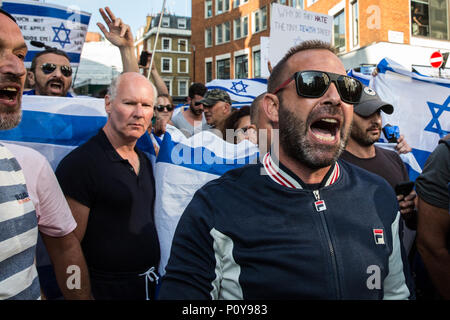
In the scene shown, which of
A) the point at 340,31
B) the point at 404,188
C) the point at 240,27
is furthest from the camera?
the point at 240,27

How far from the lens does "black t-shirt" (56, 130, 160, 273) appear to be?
206cm

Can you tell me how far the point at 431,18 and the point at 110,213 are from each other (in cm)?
1766

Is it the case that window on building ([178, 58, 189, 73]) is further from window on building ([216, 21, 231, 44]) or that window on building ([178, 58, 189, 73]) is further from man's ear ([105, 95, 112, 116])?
man's ear ([105, 95, 112, 116])

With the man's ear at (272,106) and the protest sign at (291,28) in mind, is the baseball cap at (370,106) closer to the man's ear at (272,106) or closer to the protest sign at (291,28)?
the man's ear at (272,106)

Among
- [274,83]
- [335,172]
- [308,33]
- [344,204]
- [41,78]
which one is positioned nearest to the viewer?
[344,204]

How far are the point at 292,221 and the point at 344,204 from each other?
229 mm

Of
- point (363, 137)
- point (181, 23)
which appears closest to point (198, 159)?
point (363, 137)

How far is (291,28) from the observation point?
206 inches

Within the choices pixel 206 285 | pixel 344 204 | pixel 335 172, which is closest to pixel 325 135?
pixel 335 172

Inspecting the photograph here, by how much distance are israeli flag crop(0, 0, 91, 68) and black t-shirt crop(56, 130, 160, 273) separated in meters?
2.60

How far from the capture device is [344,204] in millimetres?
1430

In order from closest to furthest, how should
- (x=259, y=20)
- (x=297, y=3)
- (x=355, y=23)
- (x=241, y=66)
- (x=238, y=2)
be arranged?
(x=355, y=23) → (x=297, y=3) → (x=259, y=20) → (x=241, y=66) → (x=238, y=2)

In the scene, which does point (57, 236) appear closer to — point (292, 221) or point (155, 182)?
point (155, 182)

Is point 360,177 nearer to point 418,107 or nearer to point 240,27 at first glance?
point 418,107
